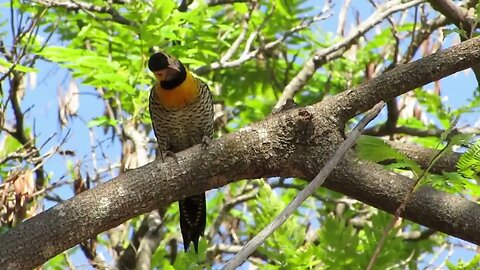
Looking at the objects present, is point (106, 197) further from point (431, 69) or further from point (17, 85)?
point (17, 85)

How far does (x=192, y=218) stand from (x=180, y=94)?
0.83m

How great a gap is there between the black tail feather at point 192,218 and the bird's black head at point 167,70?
2.56ft

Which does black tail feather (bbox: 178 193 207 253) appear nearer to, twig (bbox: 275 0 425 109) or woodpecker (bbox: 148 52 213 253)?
woodpecker (bbox: 148 52 213 253)

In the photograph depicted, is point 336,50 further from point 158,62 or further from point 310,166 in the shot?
point 310,166

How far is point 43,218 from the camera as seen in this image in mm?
3121

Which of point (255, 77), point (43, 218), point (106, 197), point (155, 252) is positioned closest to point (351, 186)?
point (106, 197)

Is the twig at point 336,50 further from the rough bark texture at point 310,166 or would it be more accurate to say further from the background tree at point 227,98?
the rough bark texture at point 310,166

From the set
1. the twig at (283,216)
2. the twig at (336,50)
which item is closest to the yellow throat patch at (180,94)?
the twig at (336,50)

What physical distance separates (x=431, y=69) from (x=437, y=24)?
345cm

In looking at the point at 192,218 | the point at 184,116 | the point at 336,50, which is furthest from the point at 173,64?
the point at 336,50

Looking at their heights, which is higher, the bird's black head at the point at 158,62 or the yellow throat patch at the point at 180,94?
the bird's black head at the point at 158,62

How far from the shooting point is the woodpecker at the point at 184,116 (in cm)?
563

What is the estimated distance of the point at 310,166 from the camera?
141 inches

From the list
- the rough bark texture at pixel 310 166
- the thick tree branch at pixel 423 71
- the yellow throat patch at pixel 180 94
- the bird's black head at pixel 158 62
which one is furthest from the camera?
the yellow throat patch at pixel 180 94
